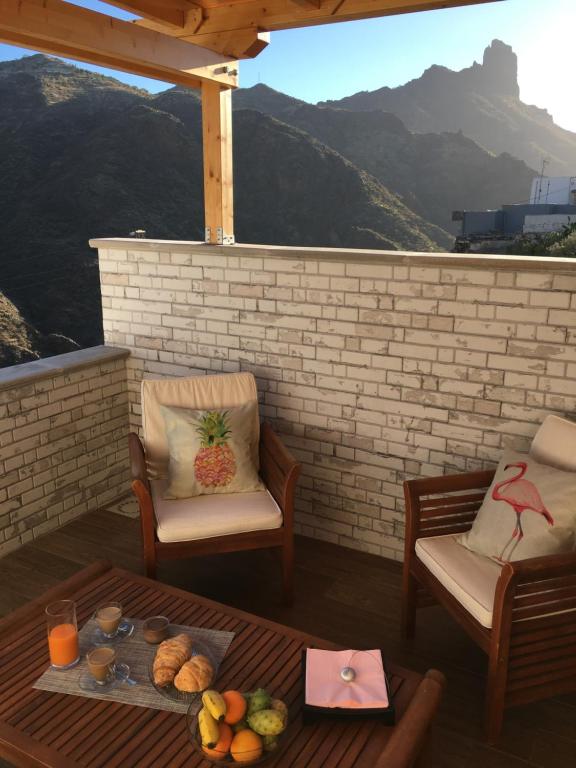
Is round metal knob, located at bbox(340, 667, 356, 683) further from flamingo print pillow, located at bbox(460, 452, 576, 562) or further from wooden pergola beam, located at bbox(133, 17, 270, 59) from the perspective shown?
wooden pergola beam, located at bbox(133, 17, 270, 59)

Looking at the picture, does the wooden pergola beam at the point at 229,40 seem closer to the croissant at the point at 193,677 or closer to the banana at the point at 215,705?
the croissant at the point at 193,677

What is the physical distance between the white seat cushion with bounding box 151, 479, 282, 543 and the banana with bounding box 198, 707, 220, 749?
4.38ft

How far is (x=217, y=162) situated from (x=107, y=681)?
3.17 m

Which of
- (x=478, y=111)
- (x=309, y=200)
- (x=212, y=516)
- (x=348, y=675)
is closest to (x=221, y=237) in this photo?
(x=212, y=516)

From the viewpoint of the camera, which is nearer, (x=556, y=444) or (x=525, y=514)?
(x=525, y=514)

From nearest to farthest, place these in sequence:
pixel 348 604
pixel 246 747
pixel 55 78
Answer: pixel 246 747 < pixel 348 604 < pixel 55 78

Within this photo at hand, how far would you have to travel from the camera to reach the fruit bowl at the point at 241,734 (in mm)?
1610

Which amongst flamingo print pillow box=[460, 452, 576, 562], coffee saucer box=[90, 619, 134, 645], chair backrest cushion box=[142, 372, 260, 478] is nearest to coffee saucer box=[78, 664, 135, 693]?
coffee saucer box=[90, 619, 134, 645]

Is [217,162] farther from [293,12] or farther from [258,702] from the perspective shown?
[258,702]

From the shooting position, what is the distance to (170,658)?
1.92 metres

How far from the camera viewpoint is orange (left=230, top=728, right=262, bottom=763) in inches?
63.1

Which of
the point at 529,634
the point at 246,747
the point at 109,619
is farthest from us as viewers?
the point at 529,634

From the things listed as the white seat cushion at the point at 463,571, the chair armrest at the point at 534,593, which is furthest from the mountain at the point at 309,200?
the chair armrest at the point at 534,593

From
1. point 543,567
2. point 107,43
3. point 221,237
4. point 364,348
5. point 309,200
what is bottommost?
point 543,567
